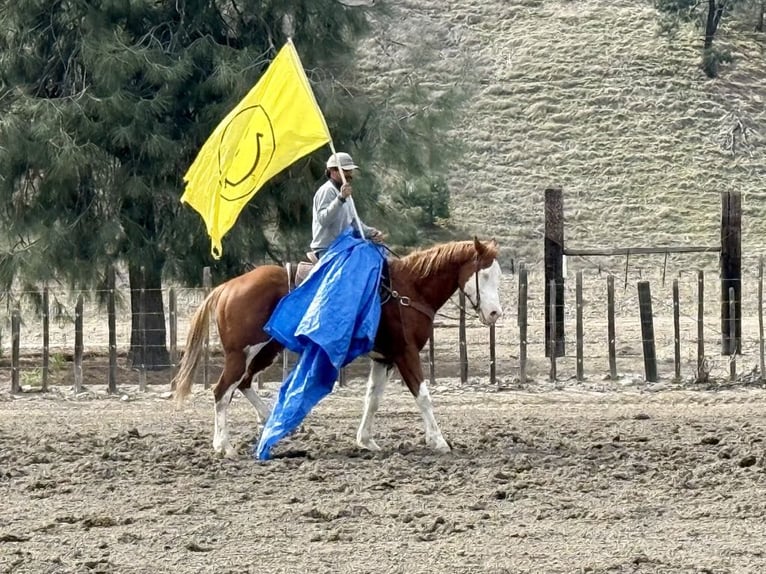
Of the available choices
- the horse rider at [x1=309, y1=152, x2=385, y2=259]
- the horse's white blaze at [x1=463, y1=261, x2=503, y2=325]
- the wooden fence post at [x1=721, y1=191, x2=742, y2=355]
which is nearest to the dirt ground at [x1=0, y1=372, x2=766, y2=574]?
the horse's white blaze at [x1=463, y1=261, x2=503, y2=325]

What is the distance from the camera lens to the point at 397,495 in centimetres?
802

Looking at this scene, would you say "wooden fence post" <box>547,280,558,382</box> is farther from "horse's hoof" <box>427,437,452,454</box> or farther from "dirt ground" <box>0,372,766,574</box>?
"horse's hoof" <box>427,437,452,454</box>

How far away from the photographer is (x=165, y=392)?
49.9ft

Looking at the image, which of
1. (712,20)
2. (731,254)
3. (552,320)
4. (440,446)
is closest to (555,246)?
(552,320)

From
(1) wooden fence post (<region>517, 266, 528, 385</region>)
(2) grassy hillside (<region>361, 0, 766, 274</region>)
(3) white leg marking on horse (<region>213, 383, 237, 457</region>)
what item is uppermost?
(2) grassy hillside (<region>361, 0, 766, 274</region>)

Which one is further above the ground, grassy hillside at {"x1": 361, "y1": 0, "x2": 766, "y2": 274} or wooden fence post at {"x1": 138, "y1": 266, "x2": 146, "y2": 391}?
grassy hillside at {"x1": 361, "y1": 0, "x2": 766, "y2": 274}

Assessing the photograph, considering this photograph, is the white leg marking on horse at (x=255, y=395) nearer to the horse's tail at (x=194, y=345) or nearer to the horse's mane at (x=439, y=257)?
the horse's tail at (x=194, y=345)

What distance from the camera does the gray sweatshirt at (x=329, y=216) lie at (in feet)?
32.1

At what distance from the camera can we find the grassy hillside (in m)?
37.8

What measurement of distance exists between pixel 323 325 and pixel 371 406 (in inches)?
35.0

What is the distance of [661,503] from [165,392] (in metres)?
8.59

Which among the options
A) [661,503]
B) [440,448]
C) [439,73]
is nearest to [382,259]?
[440,448]

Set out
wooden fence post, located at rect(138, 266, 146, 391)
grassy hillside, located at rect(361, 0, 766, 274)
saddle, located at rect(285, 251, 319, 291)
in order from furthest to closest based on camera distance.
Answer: grassy hillside, located at rect(361, 0, 766, 274) → wooden fence post, located at rect(138, 266, 146, 391) → saddle, located at rect(285, 251, 319, 291)

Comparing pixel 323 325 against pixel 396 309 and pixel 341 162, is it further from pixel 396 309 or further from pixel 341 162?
pixel 341 162
